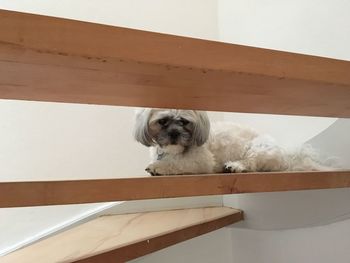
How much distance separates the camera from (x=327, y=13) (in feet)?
5.42

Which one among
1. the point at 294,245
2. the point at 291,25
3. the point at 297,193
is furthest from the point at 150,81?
the point at 291,25

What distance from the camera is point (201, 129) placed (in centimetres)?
148

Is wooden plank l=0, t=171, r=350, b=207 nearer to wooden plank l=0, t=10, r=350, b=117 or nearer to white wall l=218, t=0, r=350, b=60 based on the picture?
wooden plank l=0, t=10, r=350, b=117

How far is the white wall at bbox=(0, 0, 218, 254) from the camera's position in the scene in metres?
1.68

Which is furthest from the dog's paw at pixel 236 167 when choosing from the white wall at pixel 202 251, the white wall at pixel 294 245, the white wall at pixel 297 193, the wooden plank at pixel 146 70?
the white wall at pixel 202 251

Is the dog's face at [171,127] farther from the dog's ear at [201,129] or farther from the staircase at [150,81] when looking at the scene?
the staircase at [150,81]

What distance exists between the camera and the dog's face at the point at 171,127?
4.72 feet

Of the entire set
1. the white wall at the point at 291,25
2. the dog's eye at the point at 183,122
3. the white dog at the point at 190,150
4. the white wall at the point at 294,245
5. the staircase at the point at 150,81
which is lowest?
the white wall at the point at 294,245

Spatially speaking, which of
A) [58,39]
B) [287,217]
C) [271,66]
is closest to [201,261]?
[287,217]

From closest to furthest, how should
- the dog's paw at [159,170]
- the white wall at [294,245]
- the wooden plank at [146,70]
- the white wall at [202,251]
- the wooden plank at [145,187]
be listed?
the wooden plank at [146,70]
the wooden plank at [145,187]
the dog's paw at [159,170]
the white wall at [294,245]
the white wall at [202,251]

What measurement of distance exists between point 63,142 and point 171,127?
2.17 feet

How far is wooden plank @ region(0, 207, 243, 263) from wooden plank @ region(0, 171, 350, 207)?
372 mm

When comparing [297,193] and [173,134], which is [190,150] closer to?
[173,134]

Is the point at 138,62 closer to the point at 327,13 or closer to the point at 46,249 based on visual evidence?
the point at 46,249
